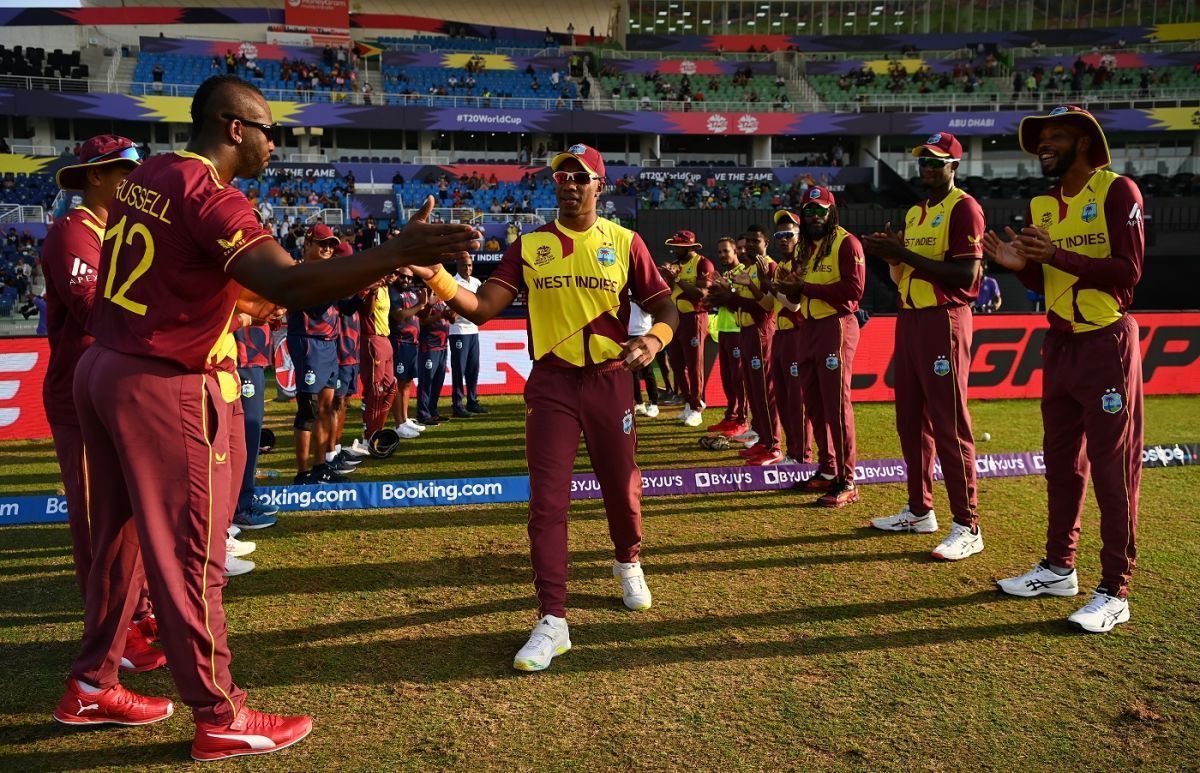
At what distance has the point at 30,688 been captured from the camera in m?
3.97

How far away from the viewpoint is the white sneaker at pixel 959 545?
5.73 metres

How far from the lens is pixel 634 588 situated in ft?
16.2

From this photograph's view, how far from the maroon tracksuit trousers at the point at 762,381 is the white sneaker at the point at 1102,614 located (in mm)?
4758

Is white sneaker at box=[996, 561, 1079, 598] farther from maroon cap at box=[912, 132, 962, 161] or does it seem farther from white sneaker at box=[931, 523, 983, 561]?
maroon cap at box=[912, 132, 962, 161]

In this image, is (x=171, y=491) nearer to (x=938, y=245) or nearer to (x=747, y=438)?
(x=938, y=245)

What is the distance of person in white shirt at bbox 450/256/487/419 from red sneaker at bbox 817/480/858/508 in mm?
6403

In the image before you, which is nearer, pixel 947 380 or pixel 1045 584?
pixel 1045 584

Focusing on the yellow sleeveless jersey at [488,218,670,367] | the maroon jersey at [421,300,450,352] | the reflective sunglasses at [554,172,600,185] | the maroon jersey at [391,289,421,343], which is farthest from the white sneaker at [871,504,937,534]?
the maroon jersey at [391,289,421,343]

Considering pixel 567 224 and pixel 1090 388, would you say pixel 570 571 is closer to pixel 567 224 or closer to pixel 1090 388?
pixel 567 224

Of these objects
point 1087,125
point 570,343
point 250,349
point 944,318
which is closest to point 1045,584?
point 944,318

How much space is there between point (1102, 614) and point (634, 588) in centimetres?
256

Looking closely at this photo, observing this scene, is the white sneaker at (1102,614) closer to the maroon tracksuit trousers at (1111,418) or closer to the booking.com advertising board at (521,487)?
the maroon tracksuit trousers at (1111,418)

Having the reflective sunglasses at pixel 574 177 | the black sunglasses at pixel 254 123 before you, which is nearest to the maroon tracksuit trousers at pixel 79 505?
the black sunglasses at pixel 254 123

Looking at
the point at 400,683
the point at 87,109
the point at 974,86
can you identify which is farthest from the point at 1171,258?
the point at 87,109
